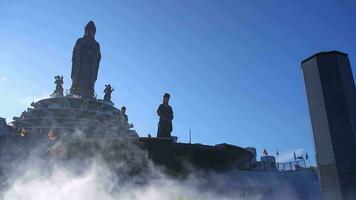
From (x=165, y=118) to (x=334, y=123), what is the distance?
68860mm

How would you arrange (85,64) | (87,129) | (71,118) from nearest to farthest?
1. (87,129)
2. (71,118)
3. (85,64)

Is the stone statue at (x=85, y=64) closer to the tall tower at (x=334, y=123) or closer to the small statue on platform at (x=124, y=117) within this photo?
the small statue on platform at (x=124, y=117)

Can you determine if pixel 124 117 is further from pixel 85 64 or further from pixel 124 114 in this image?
pixel 85 64

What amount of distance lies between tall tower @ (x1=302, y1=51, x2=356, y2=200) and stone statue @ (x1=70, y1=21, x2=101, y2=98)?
47388mm

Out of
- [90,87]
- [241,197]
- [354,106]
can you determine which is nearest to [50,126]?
[90,87]

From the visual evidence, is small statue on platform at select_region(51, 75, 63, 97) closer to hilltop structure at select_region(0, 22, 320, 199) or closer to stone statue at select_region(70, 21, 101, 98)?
hilltop structure at select_region(0, 22, 320, 199)

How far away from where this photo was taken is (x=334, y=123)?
239 ft

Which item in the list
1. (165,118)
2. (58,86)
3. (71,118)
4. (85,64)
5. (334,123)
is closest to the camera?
(165,118)

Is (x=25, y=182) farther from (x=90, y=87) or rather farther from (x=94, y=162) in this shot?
(x=90, y=87)

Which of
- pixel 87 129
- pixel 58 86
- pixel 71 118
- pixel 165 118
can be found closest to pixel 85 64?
pixel 58 86

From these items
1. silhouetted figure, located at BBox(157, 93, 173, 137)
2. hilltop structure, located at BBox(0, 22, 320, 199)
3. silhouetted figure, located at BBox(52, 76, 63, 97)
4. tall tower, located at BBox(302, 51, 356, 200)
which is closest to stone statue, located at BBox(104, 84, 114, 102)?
hilltop structure, located at BBox(0, 22, 320, 199)

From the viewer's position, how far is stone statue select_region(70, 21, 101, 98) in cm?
2973

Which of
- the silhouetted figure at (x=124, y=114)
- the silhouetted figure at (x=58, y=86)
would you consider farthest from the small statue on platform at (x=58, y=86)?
the silhouetted figure at (x=124, y=114)

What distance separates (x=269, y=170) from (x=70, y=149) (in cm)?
2399
